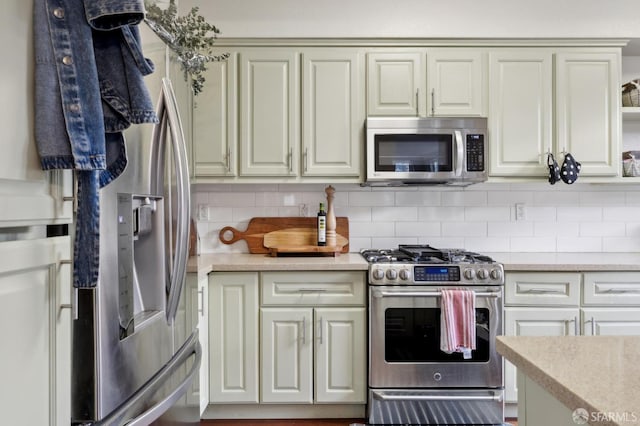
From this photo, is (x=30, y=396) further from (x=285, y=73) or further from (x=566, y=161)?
(x=566, y=161)

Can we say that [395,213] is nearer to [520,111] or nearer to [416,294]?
[416,294]

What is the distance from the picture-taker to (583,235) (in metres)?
2.87

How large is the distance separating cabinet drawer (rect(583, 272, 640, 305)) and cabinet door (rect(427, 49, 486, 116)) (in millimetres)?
1190

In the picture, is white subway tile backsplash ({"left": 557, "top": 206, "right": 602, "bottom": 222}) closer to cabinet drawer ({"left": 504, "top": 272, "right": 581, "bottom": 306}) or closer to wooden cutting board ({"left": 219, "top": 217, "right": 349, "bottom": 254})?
cabinet drawer ({"left": 504, "top": 272, "right": 581, "bottom": 306})

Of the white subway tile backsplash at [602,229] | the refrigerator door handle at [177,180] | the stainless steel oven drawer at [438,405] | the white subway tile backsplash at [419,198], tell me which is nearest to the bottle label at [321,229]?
the white subway tile backsplash at [419,198]

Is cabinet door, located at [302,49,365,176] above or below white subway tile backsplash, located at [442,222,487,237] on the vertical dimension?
above

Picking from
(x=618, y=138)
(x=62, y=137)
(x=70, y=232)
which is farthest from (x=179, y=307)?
(x=618, y=138)

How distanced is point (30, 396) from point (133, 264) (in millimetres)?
515

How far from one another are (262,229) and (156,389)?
1.64 metres

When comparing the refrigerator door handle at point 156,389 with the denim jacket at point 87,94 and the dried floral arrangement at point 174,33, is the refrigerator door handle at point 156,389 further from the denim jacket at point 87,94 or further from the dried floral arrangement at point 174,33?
the dried floral arrangement at point 174,33

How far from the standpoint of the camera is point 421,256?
2418mm

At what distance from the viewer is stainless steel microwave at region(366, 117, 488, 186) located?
2.47 meters

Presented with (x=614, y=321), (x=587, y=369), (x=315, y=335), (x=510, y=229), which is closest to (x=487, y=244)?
(x=510, y=229)

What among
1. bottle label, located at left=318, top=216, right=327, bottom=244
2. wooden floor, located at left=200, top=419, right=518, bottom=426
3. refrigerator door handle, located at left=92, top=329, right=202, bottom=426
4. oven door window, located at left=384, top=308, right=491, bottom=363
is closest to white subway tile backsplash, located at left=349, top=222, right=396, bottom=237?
bottle label, located at left=318, top=216, right=327, bottom=244
